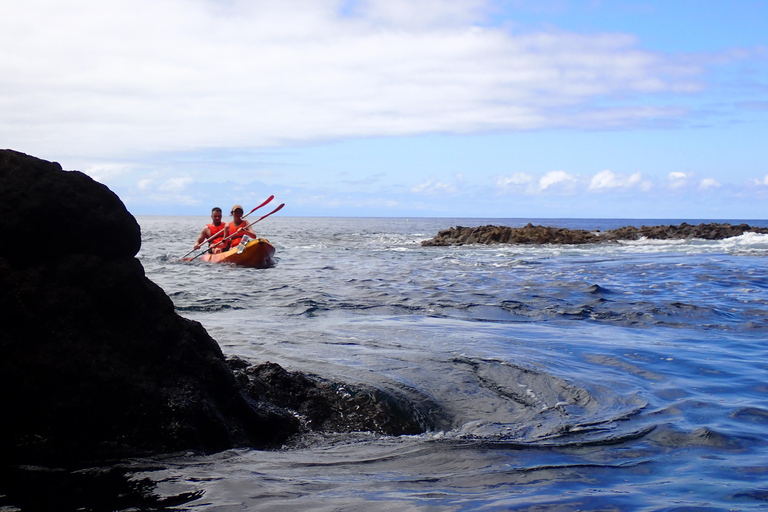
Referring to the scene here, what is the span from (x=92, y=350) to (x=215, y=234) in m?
17.2

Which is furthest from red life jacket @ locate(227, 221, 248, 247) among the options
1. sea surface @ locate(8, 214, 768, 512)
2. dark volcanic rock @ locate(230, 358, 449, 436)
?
dark volcanic rock @ locate(230, 358, 449, 436)

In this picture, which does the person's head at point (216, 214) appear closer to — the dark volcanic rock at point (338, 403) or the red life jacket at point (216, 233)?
the red life jacket at point (216, 233)

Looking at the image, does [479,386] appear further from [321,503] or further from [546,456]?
[321,503]

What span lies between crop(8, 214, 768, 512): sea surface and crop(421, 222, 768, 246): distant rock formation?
20446mm

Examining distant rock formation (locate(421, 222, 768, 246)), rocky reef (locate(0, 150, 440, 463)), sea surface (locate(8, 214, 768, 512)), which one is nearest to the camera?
sea surface (locate(8, 214, 768, 512))

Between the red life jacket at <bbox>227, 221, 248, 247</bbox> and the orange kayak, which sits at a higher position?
the red life jacket at <bbox>227, 221, 248, 247</bbox>

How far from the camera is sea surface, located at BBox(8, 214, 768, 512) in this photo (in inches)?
115

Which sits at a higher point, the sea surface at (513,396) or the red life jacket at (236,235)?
the red life jacket at (236,235)

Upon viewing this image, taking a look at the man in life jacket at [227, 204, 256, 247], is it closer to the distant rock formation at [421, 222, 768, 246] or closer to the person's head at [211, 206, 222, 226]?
the person's head at [211, 206, 222, 226]

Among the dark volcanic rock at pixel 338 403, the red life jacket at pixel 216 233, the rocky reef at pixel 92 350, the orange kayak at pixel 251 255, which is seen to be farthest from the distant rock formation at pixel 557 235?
the rocky reef at pixel 92 350

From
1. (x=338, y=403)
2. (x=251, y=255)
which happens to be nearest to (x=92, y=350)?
(x=338, y=403)

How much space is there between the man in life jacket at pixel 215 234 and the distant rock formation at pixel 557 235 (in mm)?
13989

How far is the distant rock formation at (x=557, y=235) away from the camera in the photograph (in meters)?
32.5

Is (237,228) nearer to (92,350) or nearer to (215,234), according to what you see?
(215,234)
